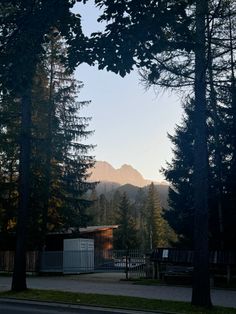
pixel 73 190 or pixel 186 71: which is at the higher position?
pixel 186 71

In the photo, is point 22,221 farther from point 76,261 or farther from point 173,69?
point 76,261

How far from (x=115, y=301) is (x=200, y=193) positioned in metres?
3.82

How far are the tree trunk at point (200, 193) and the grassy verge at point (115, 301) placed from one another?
531 millimetres

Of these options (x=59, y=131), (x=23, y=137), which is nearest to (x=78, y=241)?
(x=59, y=131)

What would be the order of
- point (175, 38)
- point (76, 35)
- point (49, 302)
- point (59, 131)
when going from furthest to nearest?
point (59, 131) < point (49, 302) < point (175, 38) < point (76, 35)

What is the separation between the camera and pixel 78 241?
29.6m

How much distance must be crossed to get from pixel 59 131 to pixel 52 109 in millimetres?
1526

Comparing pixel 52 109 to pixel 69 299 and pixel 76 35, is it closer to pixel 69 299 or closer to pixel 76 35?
pixel 69 299

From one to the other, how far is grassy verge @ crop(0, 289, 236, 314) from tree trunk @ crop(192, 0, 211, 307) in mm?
531

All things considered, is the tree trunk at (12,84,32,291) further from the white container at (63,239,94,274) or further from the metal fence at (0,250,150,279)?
the white container at (63,239,94,274)

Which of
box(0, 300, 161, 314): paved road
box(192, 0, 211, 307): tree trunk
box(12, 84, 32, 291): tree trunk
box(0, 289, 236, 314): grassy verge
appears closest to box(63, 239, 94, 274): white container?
box(12, 84, 32, 291): tree trunk

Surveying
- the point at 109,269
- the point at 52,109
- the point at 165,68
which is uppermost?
the point at 52,109

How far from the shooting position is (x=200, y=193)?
1284cm

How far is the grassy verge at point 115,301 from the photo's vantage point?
467 inches
